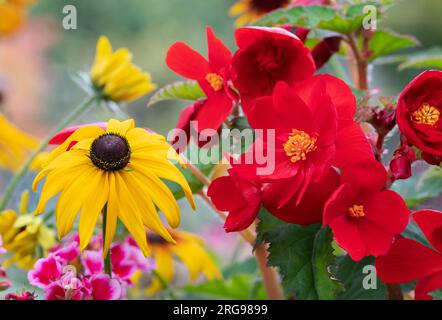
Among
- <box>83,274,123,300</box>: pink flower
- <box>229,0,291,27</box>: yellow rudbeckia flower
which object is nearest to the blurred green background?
<box>229,0,291,27</box>: yellow rudbeckia flower

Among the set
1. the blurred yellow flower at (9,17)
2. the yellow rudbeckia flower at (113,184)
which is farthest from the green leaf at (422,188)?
the blurred yellow flower at (9,17)

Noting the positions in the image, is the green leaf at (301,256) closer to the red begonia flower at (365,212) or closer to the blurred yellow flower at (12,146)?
the red begonia flower at (365,212)

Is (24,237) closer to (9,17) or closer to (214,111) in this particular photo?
(214,111)

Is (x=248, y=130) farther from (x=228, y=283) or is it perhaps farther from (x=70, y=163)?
(x=228, y=283)

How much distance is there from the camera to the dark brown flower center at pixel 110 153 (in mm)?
385

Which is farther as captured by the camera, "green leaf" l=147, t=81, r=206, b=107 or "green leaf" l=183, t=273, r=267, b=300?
"green leaf" l=183, t=273, r=267, b=300

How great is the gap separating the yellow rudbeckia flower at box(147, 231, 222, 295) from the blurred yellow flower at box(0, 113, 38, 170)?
0.50ft

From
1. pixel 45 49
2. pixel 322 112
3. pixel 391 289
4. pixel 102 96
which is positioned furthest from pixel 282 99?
pixel 45 49

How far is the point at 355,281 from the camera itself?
483mm

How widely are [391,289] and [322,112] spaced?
124 mm

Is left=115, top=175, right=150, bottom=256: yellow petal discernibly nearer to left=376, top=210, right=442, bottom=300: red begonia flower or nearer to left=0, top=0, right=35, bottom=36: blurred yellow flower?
left=376, top=210, right=442, bottom=300: red begonia flower

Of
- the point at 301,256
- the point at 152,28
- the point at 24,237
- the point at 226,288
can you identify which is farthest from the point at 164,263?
the point at 152,28

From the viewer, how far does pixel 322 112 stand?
15.2 inches

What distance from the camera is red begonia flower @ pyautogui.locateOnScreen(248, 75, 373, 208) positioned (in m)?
0.37
